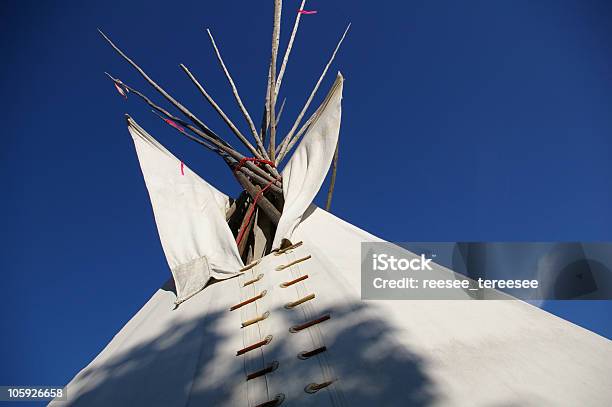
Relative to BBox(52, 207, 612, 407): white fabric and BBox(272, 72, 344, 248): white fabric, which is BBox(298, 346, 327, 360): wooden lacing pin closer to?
BBox(52, 207, 612, 407): white fabric

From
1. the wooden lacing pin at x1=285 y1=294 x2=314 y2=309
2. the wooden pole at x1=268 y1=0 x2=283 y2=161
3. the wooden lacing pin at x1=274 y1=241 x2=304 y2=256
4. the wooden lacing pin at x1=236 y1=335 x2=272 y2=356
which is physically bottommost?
the wooden lacing pin at x1=236 y1=335 x2=272 y2=356

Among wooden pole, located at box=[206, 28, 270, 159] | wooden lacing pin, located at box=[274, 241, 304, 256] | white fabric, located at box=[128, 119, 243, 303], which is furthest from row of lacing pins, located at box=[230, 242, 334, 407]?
wooden pole, located at box=[206, 28, 270, 159]

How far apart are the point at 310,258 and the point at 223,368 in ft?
2.99

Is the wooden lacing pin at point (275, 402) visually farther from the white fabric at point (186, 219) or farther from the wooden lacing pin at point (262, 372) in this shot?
the white fabric at point (186, 219)

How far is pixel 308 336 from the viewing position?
1.72m

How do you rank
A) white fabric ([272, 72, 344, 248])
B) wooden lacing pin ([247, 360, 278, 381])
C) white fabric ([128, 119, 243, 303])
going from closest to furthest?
wooden lacing pin ([247, 360, 278, 381]), white fabric ([128, 119, 243, 303]), white fabric ([272, 72, 344, 248])

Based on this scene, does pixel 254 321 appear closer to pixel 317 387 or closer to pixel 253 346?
pixel 253 346

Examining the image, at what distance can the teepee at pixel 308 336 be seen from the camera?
130 cm

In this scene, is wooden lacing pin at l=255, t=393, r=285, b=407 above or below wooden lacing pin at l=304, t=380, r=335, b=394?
below

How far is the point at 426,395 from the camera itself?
1.24 m

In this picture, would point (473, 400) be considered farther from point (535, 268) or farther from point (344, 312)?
point (535, 268)

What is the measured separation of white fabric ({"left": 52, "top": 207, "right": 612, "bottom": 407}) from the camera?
1.26 metres

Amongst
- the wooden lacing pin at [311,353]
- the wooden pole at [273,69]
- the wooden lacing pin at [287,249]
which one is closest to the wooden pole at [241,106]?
the wooden pole at [273,69]

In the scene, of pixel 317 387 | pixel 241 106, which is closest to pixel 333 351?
pixel 317 387
